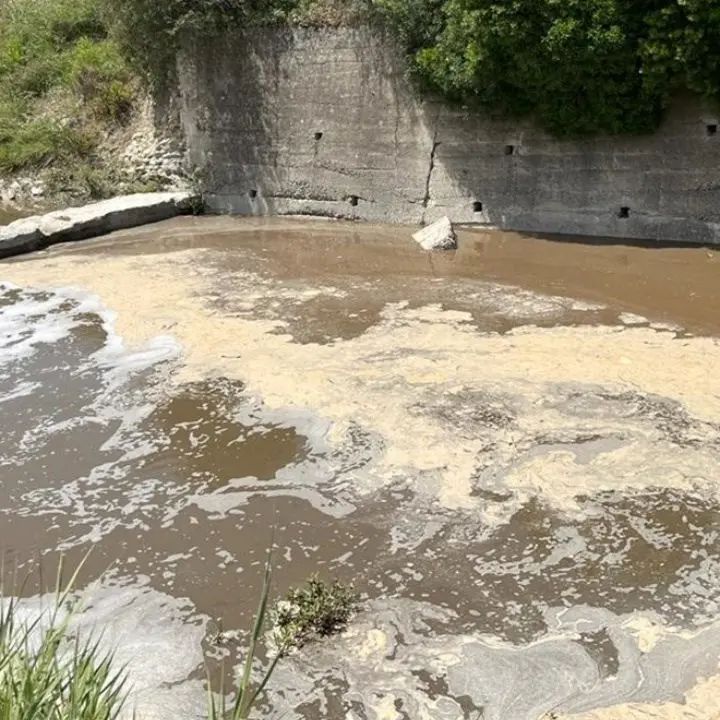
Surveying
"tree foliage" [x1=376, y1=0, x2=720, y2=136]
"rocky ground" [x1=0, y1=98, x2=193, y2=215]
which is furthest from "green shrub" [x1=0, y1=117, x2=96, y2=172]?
"tree foliage" [x1=376, y1=0, x2=720, y2=136]

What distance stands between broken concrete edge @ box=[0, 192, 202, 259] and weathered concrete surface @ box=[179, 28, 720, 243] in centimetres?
64

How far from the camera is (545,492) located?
5.12 metres

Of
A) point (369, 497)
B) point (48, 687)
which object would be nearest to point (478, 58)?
point (369, 497)

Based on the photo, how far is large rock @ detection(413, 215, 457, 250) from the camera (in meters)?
10.9

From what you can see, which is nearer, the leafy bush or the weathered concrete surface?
the leafy bush

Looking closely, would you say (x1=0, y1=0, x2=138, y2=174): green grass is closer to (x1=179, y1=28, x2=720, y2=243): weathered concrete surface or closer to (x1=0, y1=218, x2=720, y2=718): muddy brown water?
(x1=179, y1=28, x2=720, y2=243): weathered concrete surface

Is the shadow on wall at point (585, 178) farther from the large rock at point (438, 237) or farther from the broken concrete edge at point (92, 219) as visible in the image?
the broken concrete edge at point (92, 219)

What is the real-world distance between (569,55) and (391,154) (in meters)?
3.16

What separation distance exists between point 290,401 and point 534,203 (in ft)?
19.7

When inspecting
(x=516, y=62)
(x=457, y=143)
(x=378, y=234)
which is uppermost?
(x=516, y=62)

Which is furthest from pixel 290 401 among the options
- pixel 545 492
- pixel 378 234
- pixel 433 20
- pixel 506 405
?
pixel 433 20

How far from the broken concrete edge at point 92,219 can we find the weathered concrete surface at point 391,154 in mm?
635

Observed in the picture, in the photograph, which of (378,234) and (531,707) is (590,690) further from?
(378,234)

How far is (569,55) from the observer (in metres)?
9.80
